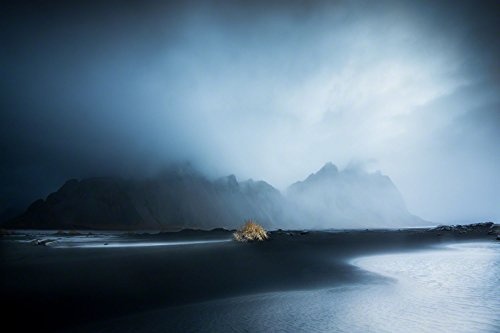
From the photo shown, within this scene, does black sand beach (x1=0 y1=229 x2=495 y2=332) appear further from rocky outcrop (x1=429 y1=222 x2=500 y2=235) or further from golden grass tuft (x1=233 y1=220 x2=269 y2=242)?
rocky outcrop (x1=429 y1=222 x2=500 y2=235)

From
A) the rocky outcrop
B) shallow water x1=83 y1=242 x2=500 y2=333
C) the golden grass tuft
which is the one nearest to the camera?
shallow water x1=83 y1=242 x2=500 y2=333

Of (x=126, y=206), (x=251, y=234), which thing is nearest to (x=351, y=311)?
(x=251, y=234)

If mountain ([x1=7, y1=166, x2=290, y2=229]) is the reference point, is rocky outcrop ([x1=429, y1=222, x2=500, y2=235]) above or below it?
below

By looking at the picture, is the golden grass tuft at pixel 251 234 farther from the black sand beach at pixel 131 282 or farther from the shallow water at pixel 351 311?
the shallow water at pixel 351 311

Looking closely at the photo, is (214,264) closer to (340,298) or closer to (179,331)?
(340,298)

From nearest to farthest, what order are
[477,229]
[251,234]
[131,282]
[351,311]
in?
[351,311] < [131,282] < [251,234] < [477,229]

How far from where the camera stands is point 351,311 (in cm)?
959

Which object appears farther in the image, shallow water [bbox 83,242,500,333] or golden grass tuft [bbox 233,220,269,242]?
golden grass tuft [bbox 233,220,269,242]

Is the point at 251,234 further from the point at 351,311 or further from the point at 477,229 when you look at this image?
the point at 477,229

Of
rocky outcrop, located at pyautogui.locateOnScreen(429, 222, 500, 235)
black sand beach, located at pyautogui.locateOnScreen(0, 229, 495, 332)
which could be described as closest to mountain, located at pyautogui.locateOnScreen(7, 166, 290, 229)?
rocky outcrop, located at pyautogui.locateOnScreen(429, 222, 500, 235)

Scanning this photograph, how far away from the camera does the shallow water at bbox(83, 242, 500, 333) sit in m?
8.05

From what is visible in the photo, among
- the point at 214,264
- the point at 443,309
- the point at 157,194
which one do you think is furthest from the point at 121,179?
the point at 443,309

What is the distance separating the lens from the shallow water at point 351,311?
8055mm

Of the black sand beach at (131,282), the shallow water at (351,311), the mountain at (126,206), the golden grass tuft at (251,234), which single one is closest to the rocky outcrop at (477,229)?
the golden grass tuft at (251,234)
